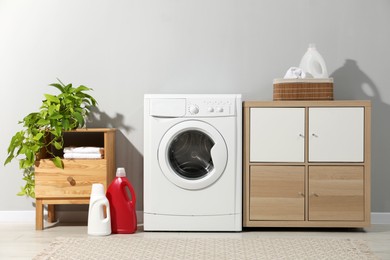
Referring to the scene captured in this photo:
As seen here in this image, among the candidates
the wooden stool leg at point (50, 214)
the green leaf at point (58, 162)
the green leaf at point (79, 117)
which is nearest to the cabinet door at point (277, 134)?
the green leaf at point (79, 117)

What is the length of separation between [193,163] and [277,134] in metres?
A: 0.55

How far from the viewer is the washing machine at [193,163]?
3703mm

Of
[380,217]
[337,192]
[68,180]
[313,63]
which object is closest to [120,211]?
[68,180]

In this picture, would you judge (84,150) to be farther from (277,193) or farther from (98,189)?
(277,193)

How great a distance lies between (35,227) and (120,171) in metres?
0.70

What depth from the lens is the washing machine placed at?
3703 mm

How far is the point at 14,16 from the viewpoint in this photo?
4.23 m

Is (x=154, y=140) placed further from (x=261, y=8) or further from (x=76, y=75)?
(x=261, y=8)

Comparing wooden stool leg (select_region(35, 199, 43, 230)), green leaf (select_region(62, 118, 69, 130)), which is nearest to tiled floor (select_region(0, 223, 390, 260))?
wooden stool leg (select_region(35, 199, 43, 230))

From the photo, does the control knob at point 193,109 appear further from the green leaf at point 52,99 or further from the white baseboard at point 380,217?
the white baseboard at point 380,217

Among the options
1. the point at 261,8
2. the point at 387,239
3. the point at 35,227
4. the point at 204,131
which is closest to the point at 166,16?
the point at 261,8

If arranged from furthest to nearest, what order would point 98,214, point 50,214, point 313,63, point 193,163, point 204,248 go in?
point 50,214, point 313,63, point 193,163, point 98,214, point 204,248

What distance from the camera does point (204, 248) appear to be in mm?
3301

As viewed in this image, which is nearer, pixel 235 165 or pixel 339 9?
pixel 235 165
